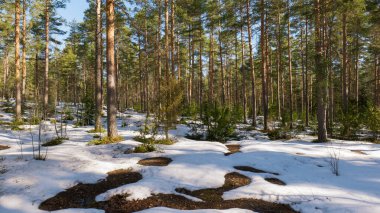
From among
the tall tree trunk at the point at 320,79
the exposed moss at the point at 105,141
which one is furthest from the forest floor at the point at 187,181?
the tall tree trunk at the point at 320,79

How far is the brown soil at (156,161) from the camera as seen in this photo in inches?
286

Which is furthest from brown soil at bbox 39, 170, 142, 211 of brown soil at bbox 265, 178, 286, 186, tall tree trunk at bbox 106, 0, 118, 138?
tall tree trunk at bbox 106, 0, 118, 138

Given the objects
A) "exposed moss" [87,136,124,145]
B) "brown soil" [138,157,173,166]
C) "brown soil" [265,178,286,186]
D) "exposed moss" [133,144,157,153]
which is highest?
"exposed moss" [87,136,124,145]

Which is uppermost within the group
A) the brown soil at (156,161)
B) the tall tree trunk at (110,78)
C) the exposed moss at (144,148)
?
the tall tree trunk at (110,78)

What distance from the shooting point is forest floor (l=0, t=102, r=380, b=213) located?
480cm

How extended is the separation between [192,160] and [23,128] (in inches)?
412

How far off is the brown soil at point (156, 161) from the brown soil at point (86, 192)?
0.80 m

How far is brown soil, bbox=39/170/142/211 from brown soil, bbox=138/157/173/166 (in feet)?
2.61

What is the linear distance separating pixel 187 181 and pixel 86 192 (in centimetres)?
215

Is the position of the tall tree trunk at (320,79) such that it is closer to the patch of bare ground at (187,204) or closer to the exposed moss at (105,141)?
the patch of bare ground at (187,204)

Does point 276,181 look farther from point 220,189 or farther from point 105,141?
point 105,141

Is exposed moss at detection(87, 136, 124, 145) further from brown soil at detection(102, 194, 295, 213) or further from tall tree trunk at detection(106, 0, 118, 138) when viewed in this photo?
brown soil at detection(102, 194, 295, 213)

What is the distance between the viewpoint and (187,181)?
604 centimetres

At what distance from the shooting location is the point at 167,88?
9570 mm
